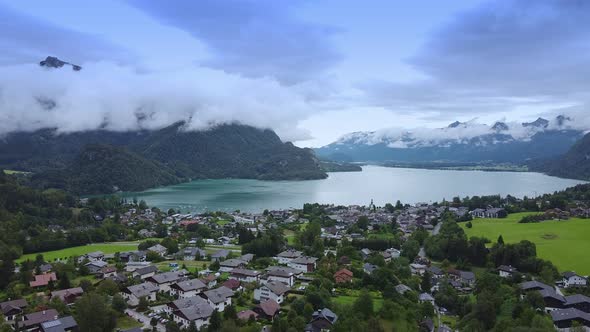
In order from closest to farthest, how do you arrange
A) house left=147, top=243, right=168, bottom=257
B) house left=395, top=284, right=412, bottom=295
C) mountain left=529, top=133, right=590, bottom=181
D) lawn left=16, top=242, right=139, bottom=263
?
1. house left=395, top=284, right=412, bottom=295
2. house left=147, top=243, right=168, bottom=257
3. lawn left=16, top=242, right=139, bottom=263
4. mountain left=529, top=133, right=590, bottom=181

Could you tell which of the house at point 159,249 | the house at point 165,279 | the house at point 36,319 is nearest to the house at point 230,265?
the house at point 165,279

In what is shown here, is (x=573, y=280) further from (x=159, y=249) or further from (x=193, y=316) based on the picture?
(x=159, y=249)

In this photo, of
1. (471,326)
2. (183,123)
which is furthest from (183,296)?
(183,123)

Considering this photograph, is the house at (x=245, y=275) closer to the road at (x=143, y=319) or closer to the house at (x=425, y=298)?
the road at (x=143, y=319)

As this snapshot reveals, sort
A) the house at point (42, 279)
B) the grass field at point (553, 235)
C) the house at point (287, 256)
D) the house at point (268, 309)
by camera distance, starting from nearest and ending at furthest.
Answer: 1. the house at point (268, 309)
2. the house at point (42, 279)
3. the grass field at point (553, 235)
4. the house at point (287, 256)

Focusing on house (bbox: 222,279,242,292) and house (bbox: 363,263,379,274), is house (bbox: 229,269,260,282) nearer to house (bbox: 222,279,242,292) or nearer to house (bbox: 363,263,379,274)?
house (bbox: 222,279,242,292)

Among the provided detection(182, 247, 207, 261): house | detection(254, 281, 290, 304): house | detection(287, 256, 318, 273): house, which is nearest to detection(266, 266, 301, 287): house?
detection(254, 281, 290, 304): house

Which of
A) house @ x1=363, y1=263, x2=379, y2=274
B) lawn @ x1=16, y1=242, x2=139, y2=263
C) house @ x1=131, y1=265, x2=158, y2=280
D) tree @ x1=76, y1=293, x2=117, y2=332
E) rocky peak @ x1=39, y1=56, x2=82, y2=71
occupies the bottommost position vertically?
lawn @ x1=16, y1=242, x2=139, y2=263

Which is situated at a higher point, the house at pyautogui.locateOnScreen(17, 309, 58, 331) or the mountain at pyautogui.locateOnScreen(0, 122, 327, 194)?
the mountain at pyautogui.locateOnScreen(0, 122, 327, 194)
